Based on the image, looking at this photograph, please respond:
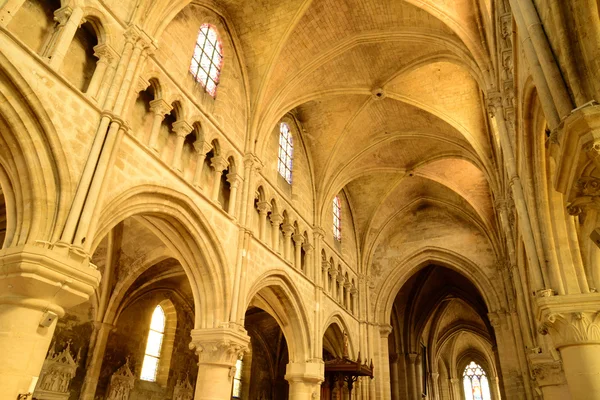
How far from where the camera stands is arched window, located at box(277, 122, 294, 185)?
51.1 ft

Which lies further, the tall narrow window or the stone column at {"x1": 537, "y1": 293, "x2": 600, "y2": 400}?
the tall narrow window

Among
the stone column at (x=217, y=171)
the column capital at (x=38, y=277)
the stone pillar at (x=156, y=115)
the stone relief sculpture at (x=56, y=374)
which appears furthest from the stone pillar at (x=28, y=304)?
the stone relief sculpture at (x=56, y=374)

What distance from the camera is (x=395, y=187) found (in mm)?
20938

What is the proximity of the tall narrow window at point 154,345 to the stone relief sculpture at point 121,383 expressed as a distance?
0.73 meters

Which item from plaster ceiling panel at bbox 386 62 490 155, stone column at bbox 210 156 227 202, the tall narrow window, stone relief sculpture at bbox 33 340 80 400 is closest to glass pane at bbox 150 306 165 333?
the tall narrow window

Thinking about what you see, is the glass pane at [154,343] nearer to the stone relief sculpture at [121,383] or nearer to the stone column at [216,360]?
the stone relief sculpture at [121,383]

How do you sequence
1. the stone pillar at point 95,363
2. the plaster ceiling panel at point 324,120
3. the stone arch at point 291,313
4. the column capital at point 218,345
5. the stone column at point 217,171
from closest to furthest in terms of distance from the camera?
the column capital at point 218,345 → the stone column at point 217,171 → the stone pillar at point 95,363 → the stone arch at point 291,313 → the plaster ceiling panel at point 324,120

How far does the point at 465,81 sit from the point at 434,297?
1733 centimetres

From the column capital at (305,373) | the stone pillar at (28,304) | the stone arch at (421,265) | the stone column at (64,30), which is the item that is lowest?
the stone pillar at (28,304)

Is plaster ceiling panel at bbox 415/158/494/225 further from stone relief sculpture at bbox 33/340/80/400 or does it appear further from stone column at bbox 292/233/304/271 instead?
stone relief sculpture at bbox 33/340/80/400

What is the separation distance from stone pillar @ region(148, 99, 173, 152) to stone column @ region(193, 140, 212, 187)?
119 cm

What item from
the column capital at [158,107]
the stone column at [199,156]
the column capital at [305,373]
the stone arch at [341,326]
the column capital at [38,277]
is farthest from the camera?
the stone arch at [341,326]

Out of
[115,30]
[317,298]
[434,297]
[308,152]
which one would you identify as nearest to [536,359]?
[317,298]

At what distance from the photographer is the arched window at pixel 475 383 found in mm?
38656
